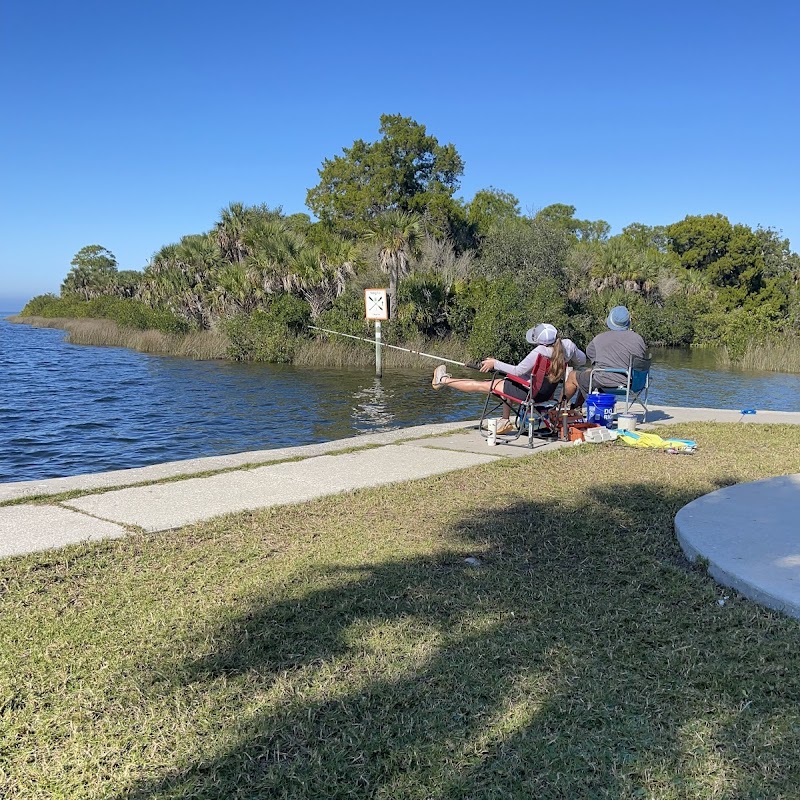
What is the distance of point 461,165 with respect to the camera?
5397 cm

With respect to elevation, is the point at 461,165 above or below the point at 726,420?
above

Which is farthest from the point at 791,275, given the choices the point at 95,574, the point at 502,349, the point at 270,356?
the point at 95,574

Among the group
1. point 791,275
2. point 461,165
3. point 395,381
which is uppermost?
point 461,165

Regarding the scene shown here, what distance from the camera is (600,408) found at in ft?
30.4

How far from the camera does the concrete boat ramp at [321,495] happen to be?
4336mm

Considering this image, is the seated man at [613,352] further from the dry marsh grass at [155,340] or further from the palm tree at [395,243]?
the dry marsh grass at [155,340]

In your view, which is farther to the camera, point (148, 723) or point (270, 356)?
point (270, 356)

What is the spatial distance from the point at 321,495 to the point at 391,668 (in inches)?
124

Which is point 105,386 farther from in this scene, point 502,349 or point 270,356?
point 502,349

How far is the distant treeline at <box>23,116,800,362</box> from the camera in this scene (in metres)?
32.5

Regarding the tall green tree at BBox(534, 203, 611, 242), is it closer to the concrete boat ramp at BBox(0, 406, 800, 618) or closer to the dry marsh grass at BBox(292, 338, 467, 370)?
the dry marsh grass at BBox(292, 338, 467, 370)

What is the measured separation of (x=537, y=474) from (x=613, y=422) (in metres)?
3.02

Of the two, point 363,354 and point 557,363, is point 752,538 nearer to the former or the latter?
point 557,363

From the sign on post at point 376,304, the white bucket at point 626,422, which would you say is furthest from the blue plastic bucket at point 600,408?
the sign on post at point 376,304
